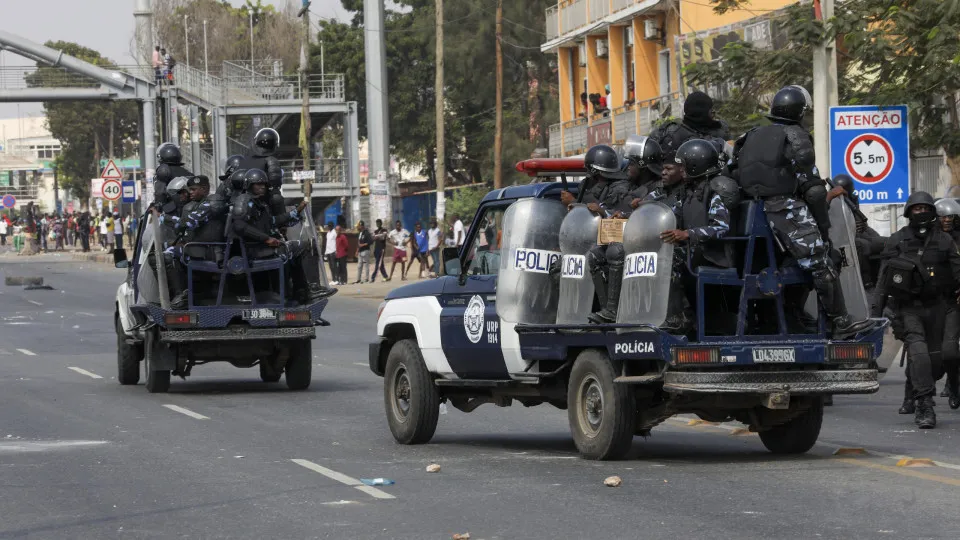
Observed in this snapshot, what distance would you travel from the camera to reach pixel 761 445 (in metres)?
12.5

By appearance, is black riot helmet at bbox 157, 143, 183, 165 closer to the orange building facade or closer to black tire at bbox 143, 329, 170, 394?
black tire at bbox 143, 329, 170, 394

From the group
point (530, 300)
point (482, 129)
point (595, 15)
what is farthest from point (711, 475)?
point (482, 129)

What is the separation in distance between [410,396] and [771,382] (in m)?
3.20

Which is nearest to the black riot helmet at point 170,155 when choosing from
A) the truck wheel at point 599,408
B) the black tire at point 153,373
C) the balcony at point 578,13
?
the black tire at point 153,373

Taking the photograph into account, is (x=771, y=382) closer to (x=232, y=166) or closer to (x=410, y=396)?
(x=410, y=396)

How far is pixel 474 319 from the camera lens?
12227 millimetres

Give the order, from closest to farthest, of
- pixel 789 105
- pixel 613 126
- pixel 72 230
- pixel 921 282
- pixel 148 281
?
pixel 789 105
pixel 921 282
pixel 148 281
pixel 613 126
pixel 72 230

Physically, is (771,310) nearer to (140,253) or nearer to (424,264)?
(140,253)

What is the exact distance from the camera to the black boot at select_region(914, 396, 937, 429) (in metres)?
13.4

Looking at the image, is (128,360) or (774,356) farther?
(128,360)

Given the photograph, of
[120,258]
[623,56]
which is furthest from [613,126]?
[120,258]

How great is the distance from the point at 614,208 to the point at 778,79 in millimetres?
14662

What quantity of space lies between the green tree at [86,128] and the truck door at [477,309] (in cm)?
10319

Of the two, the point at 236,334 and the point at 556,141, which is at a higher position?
the point at 556,141
